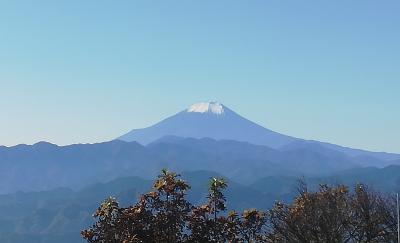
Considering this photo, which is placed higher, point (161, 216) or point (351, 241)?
point (161, 216)

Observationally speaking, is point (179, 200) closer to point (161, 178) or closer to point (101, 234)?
point (161, 178)

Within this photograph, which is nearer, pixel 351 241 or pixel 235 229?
pixel 235 229

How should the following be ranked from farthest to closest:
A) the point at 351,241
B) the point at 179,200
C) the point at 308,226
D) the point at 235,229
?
the point at 351,241 < the point at 308,226 < the point at 235,229 < the point at 179,200

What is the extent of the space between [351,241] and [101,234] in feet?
62.5

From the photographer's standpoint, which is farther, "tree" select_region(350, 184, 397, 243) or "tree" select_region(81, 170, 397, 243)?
"tree" select_region(350, 184, 397, 243)

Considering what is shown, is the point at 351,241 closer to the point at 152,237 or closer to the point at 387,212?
the point at 387,212

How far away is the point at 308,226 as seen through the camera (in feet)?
111

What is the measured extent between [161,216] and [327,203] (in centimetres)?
1500

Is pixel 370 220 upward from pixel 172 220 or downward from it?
downward

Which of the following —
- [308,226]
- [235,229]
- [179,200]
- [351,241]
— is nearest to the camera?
[179,200]

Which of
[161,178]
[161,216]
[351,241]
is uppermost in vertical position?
[161,178]

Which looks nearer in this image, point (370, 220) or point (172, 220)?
point (172, 220)

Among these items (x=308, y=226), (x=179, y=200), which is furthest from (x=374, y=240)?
(x=179, y=200)

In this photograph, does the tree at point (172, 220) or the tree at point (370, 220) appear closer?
the tree at point (172, 220)
